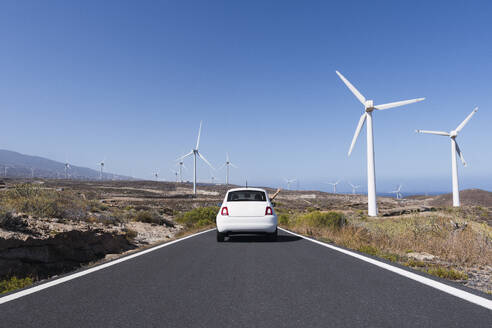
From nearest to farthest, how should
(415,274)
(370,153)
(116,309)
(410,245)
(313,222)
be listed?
(116,309)
(415,274)
(410,245)
(313,222)
(370,153)

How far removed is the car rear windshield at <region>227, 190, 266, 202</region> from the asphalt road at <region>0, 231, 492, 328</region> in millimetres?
4422

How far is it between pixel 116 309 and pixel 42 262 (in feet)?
18.5

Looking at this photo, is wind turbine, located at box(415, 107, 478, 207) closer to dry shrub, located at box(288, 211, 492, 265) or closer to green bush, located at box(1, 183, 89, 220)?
dry shrub, located at box(288, 211, 492, 265)

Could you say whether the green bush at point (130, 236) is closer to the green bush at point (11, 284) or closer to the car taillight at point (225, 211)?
the car taillight at point (225, 211)

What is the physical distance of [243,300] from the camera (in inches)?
166

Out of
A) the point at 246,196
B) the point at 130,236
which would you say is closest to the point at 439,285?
the point at 246,196

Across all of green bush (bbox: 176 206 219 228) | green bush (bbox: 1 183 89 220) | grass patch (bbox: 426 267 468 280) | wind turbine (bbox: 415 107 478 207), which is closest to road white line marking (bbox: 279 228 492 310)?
grass patch (bbox: 426 267 468 280)

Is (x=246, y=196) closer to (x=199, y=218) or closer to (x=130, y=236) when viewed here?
(x=130, y=236)

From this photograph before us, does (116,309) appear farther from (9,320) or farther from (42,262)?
(42,262)

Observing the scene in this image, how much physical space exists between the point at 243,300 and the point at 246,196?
7427 millimetres

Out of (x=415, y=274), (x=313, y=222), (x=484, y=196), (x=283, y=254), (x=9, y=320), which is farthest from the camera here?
(x=484, y=196)

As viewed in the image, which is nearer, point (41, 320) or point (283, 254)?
point (41, 320)

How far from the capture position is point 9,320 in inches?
138

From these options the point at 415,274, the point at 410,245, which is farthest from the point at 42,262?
the point at 410,245
